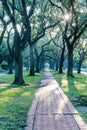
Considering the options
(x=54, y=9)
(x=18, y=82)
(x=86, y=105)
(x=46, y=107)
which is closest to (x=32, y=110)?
(x=46, y=107)

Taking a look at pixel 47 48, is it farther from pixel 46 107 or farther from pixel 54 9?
pixel 46 107

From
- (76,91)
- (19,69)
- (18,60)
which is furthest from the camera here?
(19,69)

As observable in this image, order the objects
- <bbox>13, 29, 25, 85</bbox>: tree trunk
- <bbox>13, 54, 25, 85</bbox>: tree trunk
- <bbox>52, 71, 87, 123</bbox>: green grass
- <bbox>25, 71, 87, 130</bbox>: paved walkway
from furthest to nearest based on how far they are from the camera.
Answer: <bbox>13, 54, 25, 85</bbox>: tree trunk, <bbox>13, 29, 25, 85</bbox>: tree trunk, <bbox>52, 71, 87, 123</bbox>: green grass, <bbox>25, 71, 87, 130</bbox>: paved walkway

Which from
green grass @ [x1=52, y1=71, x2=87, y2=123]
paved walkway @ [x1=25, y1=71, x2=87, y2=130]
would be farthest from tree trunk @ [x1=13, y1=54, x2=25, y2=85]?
paved walkway @ [x1=25, y1=71, x2=87, y2=130]

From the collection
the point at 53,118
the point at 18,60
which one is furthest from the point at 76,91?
the point at 53,118

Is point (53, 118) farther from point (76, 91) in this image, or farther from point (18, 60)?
point (18, 60)

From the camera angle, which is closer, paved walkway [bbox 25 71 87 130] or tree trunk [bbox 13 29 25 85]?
paved walkway [bbox 25 71 87 130]

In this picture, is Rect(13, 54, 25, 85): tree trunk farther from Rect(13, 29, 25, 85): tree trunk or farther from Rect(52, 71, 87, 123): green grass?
Rect(52, 71, 87, 123): green grass

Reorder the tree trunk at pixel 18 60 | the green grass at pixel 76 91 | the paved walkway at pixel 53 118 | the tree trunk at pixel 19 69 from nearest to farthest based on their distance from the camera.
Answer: the paved walkway at pixel 53 118 → the green grass at pixel 76 91 → the tree trunk at pixel 18 60 → the tree trunk at pixel 19 69

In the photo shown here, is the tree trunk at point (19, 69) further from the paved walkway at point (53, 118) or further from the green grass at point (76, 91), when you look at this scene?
the paved walkway at point (53, 118)

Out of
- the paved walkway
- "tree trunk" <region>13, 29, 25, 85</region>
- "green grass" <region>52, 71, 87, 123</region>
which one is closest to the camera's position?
the paved walkway

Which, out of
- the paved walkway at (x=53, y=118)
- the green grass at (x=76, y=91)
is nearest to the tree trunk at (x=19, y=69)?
the green grass at (x=76, y=91)

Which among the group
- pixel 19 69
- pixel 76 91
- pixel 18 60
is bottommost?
pixel 76 91

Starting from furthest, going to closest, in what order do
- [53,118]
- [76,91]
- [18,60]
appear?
[18,60]
[76,91]
[53,118]
